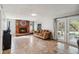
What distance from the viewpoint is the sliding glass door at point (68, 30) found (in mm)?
5683

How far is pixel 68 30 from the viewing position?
20.6 ft

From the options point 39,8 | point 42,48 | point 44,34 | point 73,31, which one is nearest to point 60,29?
point 73,31

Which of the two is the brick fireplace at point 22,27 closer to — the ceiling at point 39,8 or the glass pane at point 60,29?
the ceiling at point 39,8

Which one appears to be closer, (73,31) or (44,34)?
(73,31)

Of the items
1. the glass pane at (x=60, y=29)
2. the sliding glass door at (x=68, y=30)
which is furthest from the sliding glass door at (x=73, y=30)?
the glass pane at (x=60, y=29)

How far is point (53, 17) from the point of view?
7.21 metres

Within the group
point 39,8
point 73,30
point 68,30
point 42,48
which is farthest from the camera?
point 68,30

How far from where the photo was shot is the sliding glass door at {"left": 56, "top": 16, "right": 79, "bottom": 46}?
224 inches

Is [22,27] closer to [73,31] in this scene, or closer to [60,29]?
[60,29]

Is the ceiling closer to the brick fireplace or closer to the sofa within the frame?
the sofa

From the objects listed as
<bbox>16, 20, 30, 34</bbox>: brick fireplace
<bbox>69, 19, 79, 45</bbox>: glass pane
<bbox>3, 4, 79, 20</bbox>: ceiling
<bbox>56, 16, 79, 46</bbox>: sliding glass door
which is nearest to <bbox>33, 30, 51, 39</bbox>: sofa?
<bbox>56, 16, 79, 46</bbox>: sliding glass door
